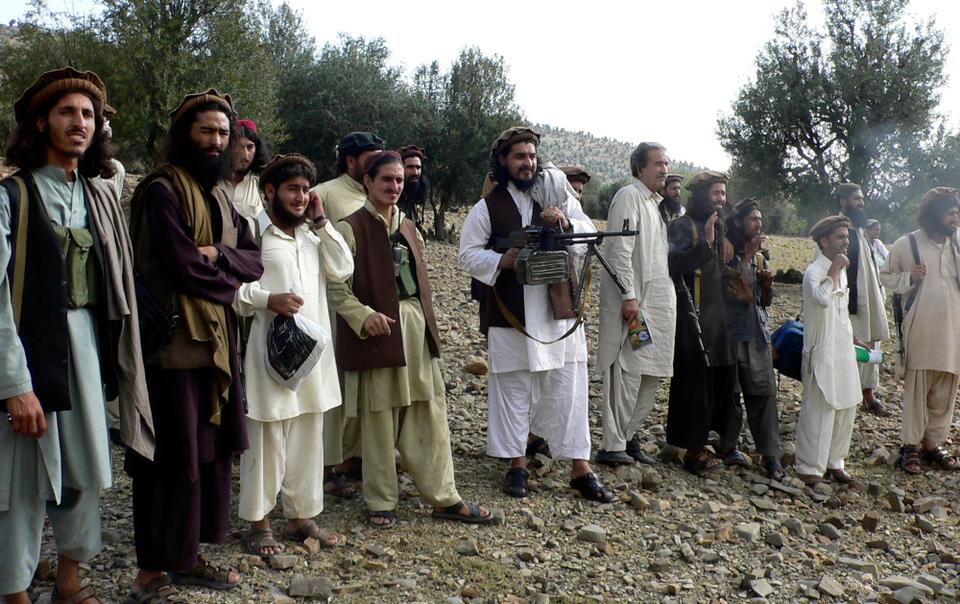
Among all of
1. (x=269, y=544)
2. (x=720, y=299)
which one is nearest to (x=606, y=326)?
(x=720, y=299)

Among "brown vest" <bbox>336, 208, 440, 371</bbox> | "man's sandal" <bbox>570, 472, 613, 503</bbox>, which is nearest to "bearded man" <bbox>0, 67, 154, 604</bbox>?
"brown vest" <bbox>336, 208, 440, 371</bbox>

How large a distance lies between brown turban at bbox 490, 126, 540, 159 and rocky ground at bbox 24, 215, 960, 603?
2.09 meters

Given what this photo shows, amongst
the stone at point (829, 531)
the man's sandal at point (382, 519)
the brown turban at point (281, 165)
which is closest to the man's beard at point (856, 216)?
the stone at point (829, 531)

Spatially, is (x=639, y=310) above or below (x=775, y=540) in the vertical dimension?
above

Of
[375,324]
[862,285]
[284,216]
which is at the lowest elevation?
[375,324]

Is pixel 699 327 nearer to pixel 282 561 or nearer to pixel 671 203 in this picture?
pixel 671 203

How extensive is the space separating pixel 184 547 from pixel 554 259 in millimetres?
2642

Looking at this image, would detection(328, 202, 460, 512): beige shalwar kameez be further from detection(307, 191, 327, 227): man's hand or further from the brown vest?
detection(307, 191, 327, 227): man's hand

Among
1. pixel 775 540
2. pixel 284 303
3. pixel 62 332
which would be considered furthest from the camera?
pixel 775 540

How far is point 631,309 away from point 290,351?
8.56 ft

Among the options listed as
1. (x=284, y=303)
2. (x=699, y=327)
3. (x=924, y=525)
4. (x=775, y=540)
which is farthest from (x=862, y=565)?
(x=284, y=303)

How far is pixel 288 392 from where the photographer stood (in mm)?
4211

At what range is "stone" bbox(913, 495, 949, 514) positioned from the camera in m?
5.89

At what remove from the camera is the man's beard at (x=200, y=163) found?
12.3 ft
